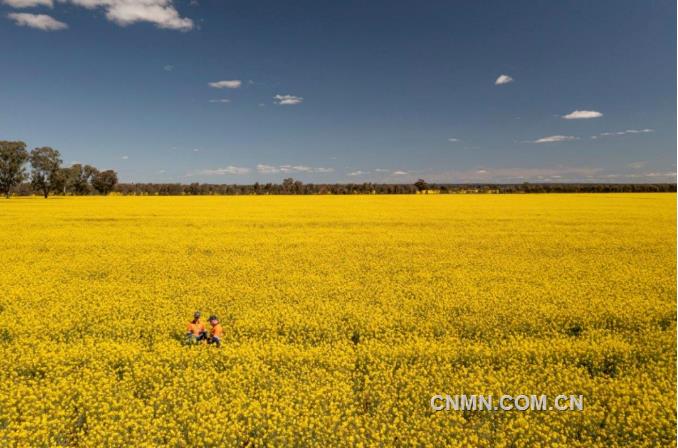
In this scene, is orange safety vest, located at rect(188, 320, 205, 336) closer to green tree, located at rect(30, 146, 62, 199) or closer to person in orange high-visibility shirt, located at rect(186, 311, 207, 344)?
person in orange high-visibility shirt, located at rect(186, 311, 207, 344)

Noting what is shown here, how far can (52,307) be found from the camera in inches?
418

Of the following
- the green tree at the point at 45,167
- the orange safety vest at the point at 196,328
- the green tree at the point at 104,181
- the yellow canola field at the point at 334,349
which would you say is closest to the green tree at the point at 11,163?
the green tree at the point at 45,167

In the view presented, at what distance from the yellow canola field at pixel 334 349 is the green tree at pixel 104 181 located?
11419 cm

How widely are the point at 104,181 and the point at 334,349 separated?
12928cm

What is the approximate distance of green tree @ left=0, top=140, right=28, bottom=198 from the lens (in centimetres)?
7331

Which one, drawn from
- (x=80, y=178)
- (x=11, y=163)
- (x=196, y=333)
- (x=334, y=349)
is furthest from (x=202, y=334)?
(x=80, y=178)

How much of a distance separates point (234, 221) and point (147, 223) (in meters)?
6.39

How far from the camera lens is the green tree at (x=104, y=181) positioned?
118m

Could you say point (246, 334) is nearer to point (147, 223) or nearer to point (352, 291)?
point (352, 291)

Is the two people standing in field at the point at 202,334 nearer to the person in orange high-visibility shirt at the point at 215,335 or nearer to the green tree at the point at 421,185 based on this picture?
the person in orange high-visibility shirt at the point at 215,335

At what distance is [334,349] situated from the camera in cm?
798

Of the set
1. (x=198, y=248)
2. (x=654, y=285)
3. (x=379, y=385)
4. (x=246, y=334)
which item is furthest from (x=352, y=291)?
(x=198, y=248)

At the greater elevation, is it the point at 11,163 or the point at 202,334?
the point at 11,163

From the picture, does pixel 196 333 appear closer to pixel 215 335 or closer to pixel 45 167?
pixel 215 335
